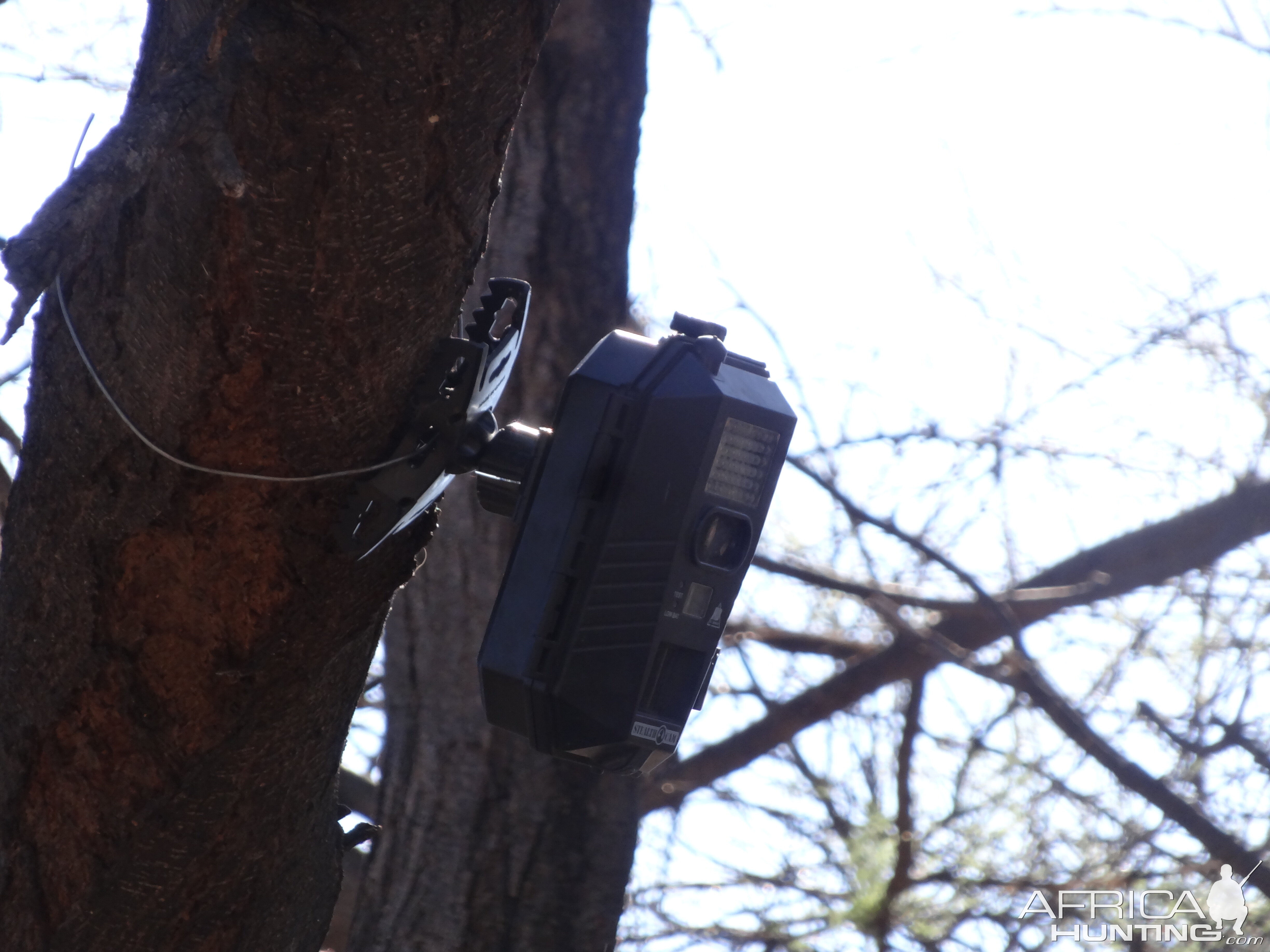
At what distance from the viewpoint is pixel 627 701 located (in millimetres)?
1140

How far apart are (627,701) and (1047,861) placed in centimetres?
231

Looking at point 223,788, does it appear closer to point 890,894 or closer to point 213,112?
point 213,112

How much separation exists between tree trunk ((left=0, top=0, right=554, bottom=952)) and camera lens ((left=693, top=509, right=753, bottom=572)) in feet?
0.97

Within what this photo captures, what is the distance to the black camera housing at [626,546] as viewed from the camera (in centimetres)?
112

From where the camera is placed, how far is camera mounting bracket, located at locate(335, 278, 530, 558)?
1.15m

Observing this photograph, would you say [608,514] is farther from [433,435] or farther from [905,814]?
[905,814]

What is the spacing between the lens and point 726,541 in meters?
1.18

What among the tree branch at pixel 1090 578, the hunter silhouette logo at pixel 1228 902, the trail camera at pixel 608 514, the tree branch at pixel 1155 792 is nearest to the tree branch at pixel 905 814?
the tree branch at pixel 1090 578

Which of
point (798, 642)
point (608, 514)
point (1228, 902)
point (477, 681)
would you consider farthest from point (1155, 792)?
point (608, 514)

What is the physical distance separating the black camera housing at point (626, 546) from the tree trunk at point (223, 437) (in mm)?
161

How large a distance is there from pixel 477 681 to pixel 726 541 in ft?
4.17

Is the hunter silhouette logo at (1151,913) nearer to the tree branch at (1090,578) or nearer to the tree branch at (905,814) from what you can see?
the tree branch at (905,814)

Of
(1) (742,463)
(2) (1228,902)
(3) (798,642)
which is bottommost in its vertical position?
(1) (742,463)

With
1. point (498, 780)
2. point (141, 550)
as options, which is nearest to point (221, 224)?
point (141, 550)
